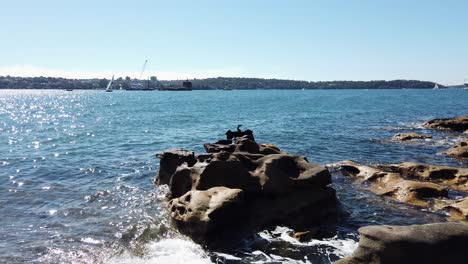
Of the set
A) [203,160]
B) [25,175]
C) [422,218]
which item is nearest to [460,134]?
[422,218]

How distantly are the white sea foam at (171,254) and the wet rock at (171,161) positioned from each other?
7.77m

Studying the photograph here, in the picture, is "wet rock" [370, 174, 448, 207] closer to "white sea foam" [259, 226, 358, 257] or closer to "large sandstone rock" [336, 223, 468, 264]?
"white sea foam" [259, 226, 358, 257]

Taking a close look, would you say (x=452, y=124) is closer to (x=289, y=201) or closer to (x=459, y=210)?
(x=459, y=210)

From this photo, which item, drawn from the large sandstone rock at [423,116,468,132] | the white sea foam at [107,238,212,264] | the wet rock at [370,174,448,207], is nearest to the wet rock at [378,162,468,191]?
the wet rock at [370,174,448,207]

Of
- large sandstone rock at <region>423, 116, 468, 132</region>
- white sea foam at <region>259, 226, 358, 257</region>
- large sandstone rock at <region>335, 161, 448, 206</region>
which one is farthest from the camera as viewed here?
large sandstone rock at <region>423, 116, 468, 132</region>

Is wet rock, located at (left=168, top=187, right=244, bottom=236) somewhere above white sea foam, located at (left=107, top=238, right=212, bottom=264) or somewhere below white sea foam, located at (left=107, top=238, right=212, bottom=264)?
above

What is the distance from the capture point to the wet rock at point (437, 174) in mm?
25719

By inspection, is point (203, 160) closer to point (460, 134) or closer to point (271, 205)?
point (271, 205)

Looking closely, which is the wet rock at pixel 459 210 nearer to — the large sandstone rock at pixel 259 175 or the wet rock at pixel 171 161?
the large sandstone rock at pixel 259 175

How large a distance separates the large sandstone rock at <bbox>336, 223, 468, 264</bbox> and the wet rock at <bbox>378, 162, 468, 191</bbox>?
1339 cm

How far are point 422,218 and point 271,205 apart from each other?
705 centimetres

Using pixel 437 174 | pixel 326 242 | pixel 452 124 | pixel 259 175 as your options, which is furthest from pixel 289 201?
pixel 452 124

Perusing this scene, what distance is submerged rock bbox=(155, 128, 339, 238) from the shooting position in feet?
57.4

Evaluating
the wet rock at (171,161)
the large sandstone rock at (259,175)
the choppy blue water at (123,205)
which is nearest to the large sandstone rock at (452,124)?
the choppy blue water at (123,205)
